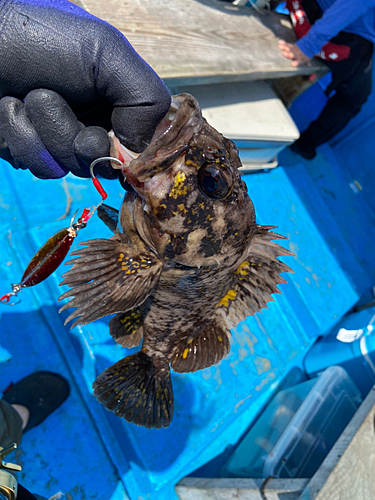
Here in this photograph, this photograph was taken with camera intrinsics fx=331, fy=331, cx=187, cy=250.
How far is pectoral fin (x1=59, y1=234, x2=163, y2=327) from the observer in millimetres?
1838

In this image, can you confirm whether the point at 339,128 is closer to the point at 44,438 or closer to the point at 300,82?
the point at 300,82

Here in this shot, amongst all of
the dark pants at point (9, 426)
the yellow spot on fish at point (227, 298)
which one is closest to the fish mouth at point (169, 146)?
the yellow spot on fish at point (227, 298)

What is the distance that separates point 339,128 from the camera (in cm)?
612

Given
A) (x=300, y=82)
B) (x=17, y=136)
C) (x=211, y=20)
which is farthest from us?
(x=300, y=82)

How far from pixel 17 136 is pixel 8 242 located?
1.92 meters

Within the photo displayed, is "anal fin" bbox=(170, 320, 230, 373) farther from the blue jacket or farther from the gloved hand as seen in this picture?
the blue jacket

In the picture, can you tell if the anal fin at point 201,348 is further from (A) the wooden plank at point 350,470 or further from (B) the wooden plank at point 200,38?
(B) the wooden plank at point 200,38

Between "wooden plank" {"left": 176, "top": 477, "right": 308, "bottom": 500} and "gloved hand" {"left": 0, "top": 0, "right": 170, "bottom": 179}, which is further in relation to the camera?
"wooden plank" {"left": 176, "top": 477, "right": 308, "bottom": 500}

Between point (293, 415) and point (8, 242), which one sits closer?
point (8, 242)

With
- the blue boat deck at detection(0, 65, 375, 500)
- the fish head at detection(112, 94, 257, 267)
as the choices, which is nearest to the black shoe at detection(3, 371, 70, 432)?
the blue boat deck at detection(0, 65, 375, 500)

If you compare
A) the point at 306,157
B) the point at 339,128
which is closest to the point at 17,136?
the point at 306,157

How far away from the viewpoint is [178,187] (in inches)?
70.2

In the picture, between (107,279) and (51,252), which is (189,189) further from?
(51,252)

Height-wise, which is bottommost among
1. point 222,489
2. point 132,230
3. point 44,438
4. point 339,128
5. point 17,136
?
point 44,438
